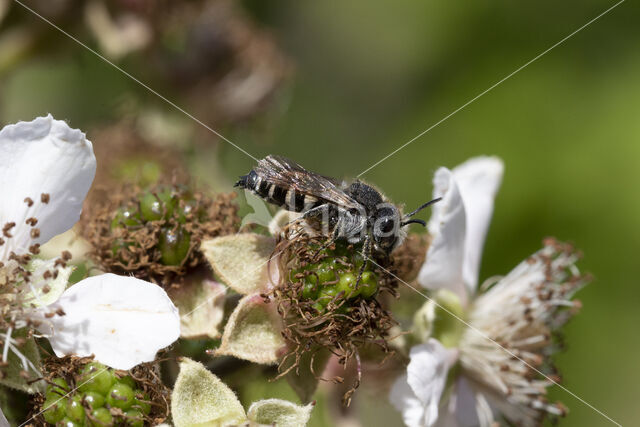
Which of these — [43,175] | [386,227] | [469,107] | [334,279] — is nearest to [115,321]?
[43,175]

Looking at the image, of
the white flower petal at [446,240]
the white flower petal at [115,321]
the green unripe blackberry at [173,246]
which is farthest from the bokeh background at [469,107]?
the white flower petal at [115,321]

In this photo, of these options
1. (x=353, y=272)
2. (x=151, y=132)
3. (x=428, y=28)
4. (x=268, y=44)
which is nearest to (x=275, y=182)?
(x=353, y=272)

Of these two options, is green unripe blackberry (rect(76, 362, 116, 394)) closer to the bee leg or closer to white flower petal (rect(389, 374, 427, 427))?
the bee leg

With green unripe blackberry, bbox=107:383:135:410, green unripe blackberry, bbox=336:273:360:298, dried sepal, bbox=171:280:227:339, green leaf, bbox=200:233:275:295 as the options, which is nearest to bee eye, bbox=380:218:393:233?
green unripe blackberry, bbox=336:273:360:298

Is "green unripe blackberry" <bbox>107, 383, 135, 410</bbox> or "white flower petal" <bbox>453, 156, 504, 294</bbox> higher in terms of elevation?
"white flower petal" <bbox>453, 156, 504, 294</bbox>

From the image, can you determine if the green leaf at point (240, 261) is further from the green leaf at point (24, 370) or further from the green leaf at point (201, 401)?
the green leaf at point (24, 370)
